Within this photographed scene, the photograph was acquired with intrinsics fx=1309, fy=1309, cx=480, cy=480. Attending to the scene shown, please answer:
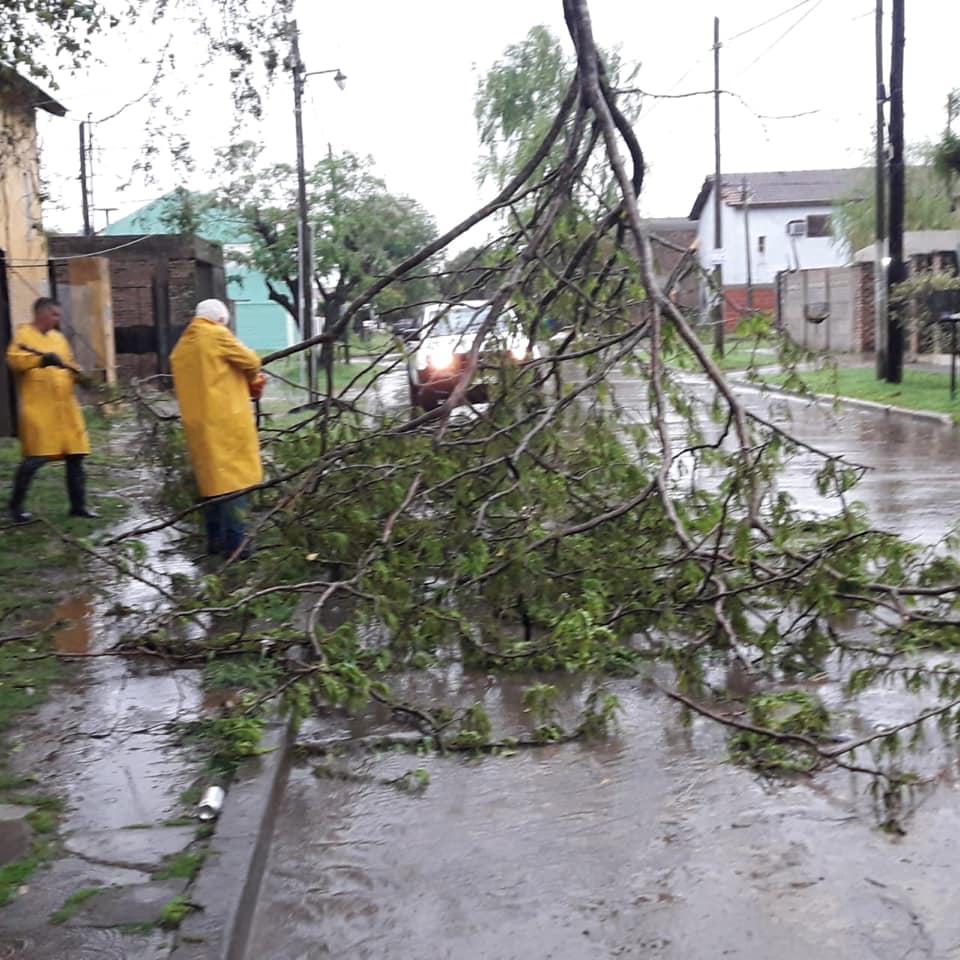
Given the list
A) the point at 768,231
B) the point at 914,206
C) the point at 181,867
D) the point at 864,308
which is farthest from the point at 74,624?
the point at 768,231

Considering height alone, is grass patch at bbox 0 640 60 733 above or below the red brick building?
below

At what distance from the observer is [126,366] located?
24156 millimetres

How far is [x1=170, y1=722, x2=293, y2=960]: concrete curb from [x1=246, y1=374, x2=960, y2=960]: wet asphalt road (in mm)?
81

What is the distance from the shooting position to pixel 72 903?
3.82 meters

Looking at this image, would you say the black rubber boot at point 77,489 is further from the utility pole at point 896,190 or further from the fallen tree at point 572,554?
the utility pole at point 896,190

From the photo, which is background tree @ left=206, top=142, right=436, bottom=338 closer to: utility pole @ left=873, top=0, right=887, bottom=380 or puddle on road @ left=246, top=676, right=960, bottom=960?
utility pole @ left=873, top=0, right=887, bottom=380

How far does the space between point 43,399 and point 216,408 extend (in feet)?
8.02

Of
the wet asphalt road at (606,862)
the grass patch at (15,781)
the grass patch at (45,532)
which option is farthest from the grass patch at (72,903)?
the grass patch at (45,532)

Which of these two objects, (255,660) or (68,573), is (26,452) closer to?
(68,573)

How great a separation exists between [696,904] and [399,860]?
100 centimetres

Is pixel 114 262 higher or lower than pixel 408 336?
higher

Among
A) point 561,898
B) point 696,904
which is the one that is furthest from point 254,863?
point 696,904

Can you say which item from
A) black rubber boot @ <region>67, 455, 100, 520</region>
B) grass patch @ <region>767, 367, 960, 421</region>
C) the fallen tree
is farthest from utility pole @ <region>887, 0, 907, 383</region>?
black rubber boot @ <region>67, 455, 100, 520</region>

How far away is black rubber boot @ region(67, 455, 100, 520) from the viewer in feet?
34.3
